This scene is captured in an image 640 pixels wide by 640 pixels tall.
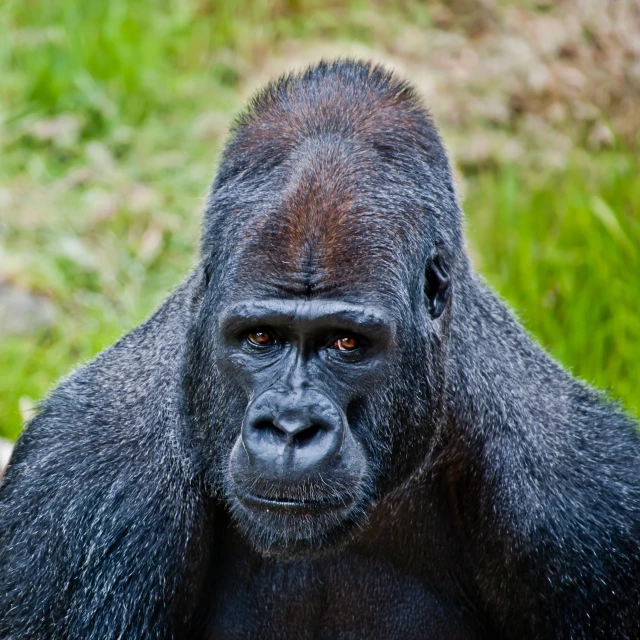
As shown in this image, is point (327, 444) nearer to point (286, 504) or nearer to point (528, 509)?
point (286, 504)

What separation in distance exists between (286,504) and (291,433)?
322mm

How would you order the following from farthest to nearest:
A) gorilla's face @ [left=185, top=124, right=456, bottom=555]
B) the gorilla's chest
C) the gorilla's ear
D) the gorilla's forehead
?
1. the gorilla's chest
2. the gorilla's ear
3. the gorilla's forehead
4. gorilla's face @ [left=185, top=124, right=456, bottom=555]

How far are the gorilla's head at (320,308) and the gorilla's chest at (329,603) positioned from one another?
2.27 feet

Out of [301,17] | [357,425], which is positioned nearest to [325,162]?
[357,425]

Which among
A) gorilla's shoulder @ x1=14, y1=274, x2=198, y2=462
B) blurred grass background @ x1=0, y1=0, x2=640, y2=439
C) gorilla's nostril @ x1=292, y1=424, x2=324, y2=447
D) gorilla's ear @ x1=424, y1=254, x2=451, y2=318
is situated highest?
blurred grass background @ x1=0, y1=0, x2=640, y2=439

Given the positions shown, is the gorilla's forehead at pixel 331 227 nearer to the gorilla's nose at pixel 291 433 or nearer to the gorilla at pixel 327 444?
the gorilla at pixel 327 444

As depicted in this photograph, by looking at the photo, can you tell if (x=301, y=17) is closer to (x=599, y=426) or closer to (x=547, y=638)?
(x=599, y=426)

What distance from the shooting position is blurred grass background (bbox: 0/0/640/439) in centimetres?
868

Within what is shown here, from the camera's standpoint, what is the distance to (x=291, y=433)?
14.0ft

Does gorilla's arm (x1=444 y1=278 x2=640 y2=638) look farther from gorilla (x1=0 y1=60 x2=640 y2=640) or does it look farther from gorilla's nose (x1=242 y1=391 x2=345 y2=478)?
gorilla's nose (x1=242 y1=391 x2=345 y2=478)

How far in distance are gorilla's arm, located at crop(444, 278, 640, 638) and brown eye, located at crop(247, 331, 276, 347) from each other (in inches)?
37.5

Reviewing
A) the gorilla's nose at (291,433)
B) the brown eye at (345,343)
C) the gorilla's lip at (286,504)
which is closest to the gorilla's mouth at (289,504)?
the gorilla's lip at (286,504)

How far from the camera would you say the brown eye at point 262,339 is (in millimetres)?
4605

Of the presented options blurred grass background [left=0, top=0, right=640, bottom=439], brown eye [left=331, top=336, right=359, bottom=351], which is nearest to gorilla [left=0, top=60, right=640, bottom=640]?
brown eye [left=331, top=336, right=359, bottom=351]
